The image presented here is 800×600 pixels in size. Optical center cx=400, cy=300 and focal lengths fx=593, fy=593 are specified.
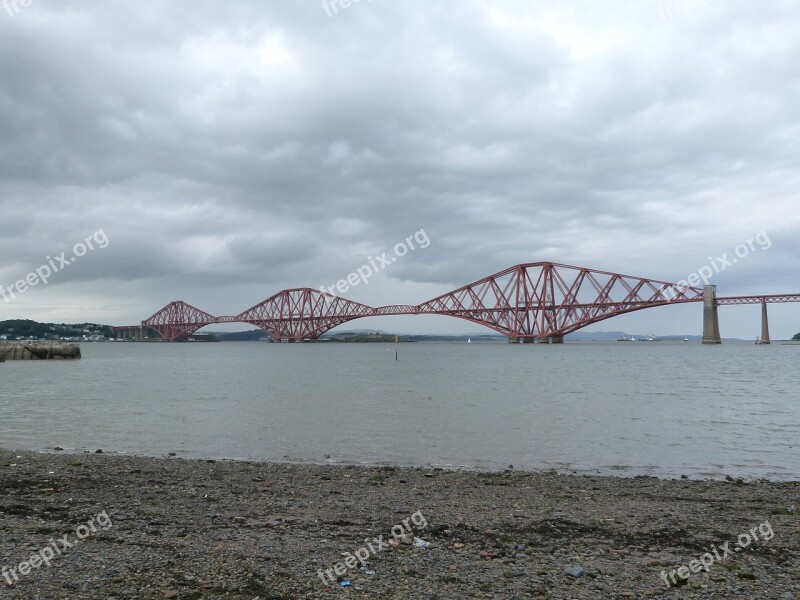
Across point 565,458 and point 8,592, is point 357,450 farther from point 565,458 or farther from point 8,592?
point 8,592

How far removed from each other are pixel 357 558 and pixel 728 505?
573 centimetres

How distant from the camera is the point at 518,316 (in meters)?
129

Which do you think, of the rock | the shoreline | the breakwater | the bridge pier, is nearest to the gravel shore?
the rock

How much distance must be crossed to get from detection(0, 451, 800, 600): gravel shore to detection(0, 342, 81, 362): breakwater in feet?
240

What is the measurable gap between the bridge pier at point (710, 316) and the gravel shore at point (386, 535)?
116 meters

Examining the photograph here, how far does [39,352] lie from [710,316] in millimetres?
114255

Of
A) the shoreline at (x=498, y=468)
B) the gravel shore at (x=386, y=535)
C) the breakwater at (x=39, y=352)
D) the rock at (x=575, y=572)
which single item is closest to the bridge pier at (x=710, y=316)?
the breakwater at (x=39, y=352)

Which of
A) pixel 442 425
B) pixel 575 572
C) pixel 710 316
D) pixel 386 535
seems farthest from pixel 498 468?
pixel 710 316

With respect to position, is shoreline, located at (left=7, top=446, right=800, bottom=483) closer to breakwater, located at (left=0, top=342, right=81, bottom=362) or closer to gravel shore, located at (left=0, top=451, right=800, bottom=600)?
gravel shore, located at (left=0, top=451, right=800, bottom=600)

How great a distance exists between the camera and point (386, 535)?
6.46 metres

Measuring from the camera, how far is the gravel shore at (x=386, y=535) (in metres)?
4.94

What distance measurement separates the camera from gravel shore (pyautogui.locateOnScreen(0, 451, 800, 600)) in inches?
194

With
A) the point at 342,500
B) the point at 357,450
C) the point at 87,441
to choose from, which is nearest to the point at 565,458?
the point at 357,450

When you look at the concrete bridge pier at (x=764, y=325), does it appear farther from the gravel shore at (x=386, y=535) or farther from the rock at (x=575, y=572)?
the rock at (x=575, y=572)
